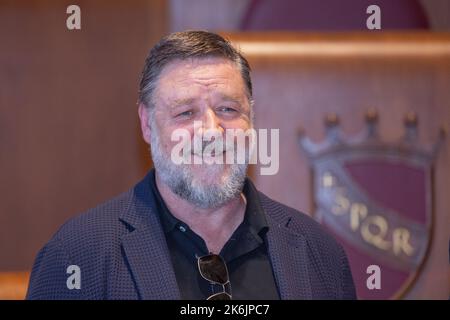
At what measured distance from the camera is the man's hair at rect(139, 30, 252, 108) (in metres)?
1.44

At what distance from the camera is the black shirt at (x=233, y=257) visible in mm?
1391

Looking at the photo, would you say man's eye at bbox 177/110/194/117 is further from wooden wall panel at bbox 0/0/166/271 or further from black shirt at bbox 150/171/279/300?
wooden wall panel at bbox 0/0/166/271

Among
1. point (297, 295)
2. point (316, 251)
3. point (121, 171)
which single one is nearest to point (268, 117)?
point (121, 171)

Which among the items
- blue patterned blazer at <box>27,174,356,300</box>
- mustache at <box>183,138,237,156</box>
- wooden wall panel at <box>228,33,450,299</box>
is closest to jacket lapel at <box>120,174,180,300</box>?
blue patterned blazer at <box>27,174,356,300</box>

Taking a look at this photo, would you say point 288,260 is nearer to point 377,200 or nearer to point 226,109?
point 226,109

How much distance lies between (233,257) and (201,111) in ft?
0.96

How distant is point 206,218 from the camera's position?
150 cm

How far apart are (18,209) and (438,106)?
1504 millimetres

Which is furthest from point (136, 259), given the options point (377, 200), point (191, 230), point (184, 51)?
point (377, 200)

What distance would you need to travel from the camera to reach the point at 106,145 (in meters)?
2.74

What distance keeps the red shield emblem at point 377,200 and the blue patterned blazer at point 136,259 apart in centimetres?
80

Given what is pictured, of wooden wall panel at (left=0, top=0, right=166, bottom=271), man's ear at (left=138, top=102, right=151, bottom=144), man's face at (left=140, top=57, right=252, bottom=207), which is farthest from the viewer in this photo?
wooden wall panel at (left=0, top=0, right=166, bottom=271)

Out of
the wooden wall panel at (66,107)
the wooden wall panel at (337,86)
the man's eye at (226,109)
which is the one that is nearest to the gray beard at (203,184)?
the man's eye at (226,109)

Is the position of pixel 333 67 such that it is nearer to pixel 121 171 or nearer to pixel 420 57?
pixel 420 57
